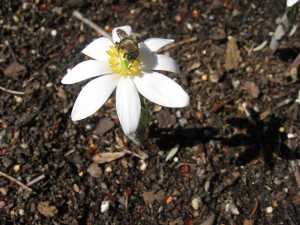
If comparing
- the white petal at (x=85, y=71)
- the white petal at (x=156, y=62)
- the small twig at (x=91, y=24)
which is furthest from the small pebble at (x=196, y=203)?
the small twig at (x=91, y=24)

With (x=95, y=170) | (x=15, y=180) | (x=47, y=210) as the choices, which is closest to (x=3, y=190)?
(x=15, y=180)

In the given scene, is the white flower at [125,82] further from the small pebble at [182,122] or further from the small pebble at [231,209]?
the small pebble at [231,209]

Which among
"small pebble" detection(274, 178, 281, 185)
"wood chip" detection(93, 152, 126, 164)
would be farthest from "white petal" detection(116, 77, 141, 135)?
"small pebble" detection(274, 178, 281, 185)

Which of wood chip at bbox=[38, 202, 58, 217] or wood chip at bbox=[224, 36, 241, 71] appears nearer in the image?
wood chip at bbox=[38, 202, 58, 217]

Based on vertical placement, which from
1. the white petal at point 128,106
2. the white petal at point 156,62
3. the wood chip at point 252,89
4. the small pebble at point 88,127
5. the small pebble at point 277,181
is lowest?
the small pebble at point 277,181

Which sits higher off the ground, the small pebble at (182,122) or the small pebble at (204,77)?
the small pebble at (204,77)

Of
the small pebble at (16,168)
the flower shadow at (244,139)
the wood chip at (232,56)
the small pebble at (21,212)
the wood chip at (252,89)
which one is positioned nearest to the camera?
the small pebble at (21,212)

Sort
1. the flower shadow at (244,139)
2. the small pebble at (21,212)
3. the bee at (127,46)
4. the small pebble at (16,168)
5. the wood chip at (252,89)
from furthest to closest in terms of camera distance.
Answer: the wood chip at (252,89)
the flower shadow at (244,139)
the small pebble at (16,168)
the small pebble at (21,212)
the bee at (127,46)

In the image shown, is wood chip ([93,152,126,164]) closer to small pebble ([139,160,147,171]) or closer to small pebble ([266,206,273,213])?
small pebble ([139,160,147,171])
